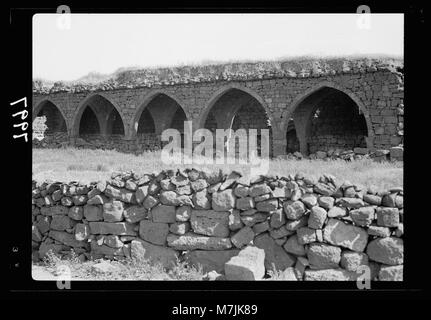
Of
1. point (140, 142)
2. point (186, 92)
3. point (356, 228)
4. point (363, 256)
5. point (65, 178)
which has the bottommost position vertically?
point (363, 256)

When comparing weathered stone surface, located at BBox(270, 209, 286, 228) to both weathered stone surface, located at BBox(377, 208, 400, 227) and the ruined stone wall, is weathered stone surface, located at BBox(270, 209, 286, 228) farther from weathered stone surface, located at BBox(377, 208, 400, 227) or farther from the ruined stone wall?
the ruined stone wall

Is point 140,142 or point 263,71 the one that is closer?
point 263,71

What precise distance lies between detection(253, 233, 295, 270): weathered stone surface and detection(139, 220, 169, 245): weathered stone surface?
132cm

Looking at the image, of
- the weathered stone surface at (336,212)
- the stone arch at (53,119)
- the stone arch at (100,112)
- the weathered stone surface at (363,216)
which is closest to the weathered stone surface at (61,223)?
the weathered stone surface at (336,212)

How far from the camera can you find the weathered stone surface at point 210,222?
17.9 ft

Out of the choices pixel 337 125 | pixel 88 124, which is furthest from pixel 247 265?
pixel 88 124

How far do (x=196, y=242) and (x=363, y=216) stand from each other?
2.22 m

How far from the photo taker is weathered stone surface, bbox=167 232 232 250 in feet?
17.9

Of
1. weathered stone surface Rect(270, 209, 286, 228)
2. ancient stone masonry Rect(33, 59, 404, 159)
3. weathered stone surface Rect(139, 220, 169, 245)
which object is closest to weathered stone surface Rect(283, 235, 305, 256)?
weathered stone surface Rect(270, 209, 286, 228)

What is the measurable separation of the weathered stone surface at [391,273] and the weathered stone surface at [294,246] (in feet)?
3.17

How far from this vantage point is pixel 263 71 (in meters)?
13.1
